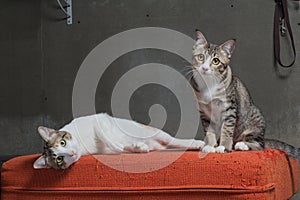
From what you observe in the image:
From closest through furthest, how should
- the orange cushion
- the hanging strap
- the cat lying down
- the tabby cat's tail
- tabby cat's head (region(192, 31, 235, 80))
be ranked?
1. the orange cushion
2. the cat lying down
3. tabby cat's head (region(192, 31, 235, 80))
4. the tabby cat's tail
5. the hanging strap

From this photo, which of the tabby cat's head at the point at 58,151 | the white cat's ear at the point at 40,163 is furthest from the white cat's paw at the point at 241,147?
the white cat's ear at the point at 40,163

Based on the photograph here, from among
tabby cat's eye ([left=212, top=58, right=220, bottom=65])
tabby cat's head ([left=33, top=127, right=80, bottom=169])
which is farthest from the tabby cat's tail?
tabby cat's head ([left=33, top=127, right=80, bottom=169])

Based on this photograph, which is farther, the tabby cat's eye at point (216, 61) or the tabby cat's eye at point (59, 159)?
the tabby cat's eye at point (216, 61)

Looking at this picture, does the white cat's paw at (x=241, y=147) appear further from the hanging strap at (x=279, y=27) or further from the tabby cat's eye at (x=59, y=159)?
the hanging strap at (x=279, y=27)

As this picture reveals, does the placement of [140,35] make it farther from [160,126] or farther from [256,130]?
[256,130]

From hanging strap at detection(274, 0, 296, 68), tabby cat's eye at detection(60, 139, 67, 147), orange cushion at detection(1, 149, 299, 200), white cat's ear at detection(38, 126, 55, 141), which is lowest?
orange cushion at detection(1, 149, 299, 200)

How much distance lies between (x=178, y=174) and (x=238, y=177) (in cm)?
18

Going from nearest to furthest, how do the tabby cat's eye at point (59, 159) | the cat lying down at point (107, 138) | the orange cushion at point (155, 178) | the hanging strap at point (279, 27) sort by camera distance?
the orange cushion at point (155, 178), the tabby cat's eye at point (59, 159), the cat lying down at point (107, 138), the hanging strap at point (279, 27)

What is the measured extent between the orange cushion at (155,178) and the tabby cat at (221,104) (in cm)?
22

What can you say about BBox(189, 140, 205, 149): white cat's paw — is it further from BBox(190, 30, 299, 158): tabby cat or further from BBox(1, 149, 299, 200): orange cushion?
BBox(1, 149, 299, 200): orange cushion

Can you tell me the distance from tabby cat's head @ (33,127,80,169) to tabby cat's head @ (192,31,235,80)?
0.55m

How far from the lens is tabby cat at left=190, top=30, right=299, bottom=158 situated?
5.26 ft

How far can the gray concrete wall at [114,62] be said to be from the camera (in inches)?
98.0

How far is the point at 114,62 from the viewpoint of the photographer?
263cm
